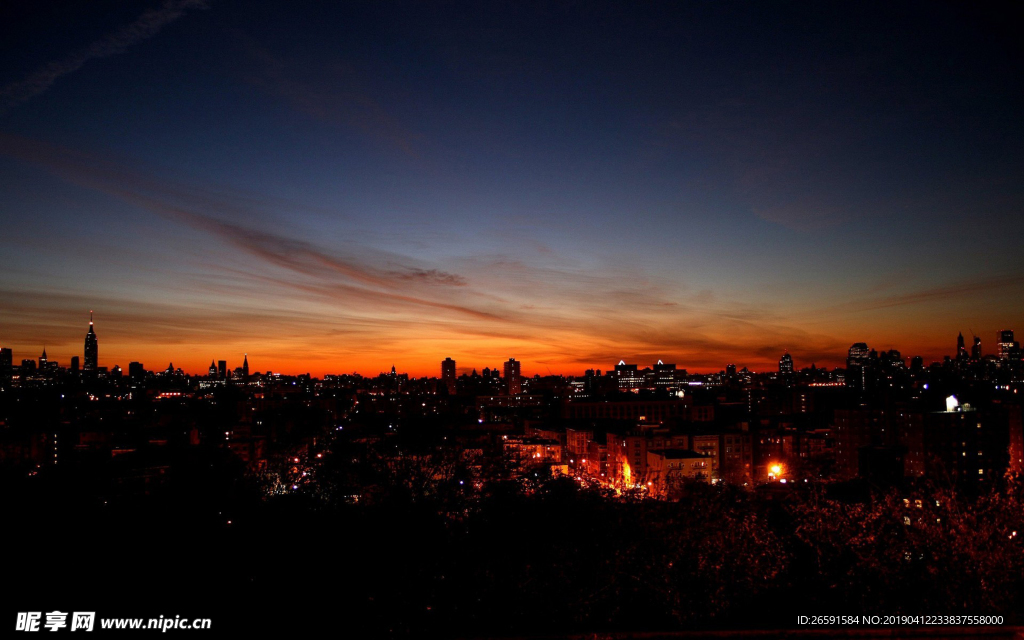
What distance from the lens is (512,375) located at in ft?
307

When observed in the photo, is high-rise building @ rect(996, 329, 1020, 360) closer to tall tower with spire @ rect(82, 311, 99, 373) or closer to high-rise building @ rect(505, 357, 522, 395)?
high-rise building @ rect(505, 357, 522, 395)

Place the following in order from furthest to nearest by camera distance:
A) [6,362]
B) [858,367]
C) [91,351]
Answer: [91,351] → [858,367] → [6,362]

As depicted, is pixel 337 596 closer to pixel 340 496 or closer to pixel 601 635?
pixel 340 496

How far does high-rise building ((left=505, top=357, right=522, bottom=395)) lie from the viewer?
91.4m

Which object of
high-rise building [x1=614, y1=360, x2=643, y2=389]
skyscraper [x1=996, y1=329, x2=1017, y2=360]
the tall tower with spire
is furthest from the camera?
high-rise building [x1=614, y1=360, x2=643, y2=389]

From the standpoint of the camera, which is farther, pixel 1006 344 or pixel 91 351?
pixel 91 351

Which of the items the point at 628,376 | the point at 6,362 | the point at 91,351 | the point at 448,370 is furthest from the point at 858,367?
the point at 91,351

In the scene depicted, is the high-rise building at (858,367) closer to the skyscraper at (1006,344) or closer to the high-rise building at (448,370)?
the skyscraper at (1006,344)

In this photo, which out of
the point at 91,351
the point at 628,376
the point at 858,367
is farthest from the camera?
the point at 628,376

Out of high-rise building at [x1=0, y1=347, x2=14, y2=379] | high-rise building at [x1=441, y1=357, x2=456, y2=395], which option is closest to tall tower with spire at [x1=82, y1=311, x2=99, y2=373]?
high-rise building at [x1=0, y1=347, x2=14, y2=379]

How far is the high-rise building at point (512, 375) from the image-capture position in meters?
91.4

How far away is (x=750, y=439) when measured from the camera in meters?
30.9

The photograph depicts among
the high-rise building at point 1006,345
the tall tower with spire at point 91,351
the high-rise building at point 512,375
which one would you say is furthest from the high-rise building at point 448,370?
the high-rise building at point 1006,345

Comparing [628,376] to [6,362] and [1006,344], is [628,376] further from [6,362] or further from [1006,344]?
[6,362]
